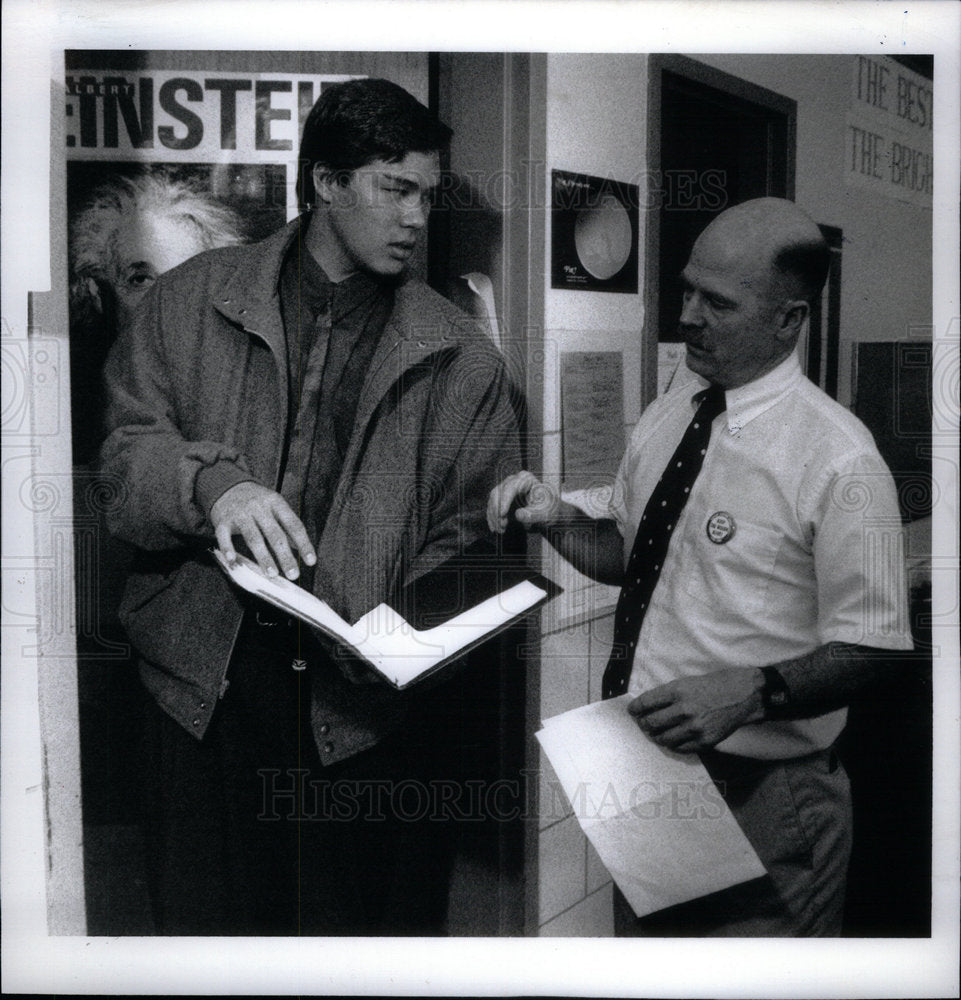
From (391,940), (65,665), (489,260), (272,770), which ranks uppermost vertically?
(489,260)

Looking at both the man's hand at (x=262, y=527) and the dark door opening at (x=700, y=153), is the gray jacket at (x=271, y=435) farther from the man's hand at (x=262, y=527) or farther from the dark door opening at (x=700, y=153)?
the dark door opening at (x=700, y=153)

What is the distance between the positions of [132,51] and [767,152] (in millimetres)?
1262

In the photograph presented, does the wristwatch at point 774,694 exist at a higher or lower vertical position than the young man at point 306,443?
lower

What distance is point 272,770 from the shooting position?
7.02ft

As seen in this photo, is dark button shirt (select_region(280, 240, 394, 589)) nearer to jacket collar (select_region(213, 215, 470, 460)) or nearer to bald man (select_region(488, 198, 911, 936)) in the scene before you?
jacket collar (select_region(213, 215, 470, 460))

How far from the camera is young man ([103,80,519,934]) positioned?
2.08m

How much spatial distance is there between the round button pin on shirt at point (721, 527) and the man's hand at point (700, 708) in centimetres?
26

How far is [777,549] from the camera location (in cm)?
202

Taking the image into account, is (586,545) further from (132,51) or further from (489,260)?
(132,51)

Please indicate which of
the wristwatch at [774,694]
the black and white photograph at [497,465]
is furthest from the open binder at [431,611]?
the wristwatch at [774,694]

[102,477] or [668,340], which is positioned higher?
[668,340]

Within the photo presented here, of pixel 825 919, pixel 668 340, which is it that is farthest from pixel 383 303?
pixel 825 919

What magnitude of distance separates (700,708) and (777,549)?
34cm

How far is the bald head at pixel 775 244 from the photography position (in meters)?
2.05
